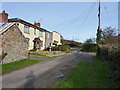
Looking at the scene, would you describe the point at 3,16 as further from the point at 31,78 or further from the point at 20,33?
the point at 31,78

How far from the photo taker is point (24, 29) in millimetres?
25875

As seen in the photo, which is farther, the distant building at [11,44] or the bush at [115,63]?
the distant building at [11,44]

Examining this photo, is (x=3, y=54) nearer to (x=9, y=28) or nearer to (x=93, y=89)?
(x=9, y=28)

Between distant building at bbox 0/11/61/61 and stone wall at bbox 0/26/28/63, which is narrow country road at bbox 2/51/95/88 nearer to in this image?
stone wall at bbox 0/26/28/63

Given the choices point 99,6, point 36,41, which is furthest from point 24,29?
point 99,6

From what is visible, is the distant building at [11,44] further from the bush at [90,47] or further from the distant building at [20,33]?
the bush at [90,47]

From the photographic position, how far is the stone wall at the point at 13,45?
1309cm

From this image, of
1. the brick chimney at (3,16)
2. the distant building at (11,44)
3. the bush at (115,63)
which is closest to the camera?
the bush at (115,63)

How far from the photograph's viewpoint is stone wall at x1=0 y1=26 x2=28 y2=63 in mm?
13094

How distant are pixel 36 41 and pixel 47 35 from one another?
9.96 meters

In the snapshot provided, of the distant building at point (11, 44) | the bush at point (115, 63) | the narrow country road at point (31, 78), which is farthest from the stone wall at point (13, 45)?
the bush at point (115, 63)

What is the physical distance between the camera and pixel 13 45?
14.5 metres

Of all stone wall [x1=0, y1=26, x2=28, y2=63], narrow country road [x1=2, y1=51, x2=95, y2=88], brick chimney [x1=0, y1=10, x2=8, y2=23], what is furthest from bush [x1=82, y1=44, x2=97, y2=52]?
narrow country road [x1=2, y1=51, x2=95, y2=88]

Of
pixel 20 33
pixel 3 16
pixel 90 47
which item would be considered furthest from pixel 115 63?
pixel 90 47
